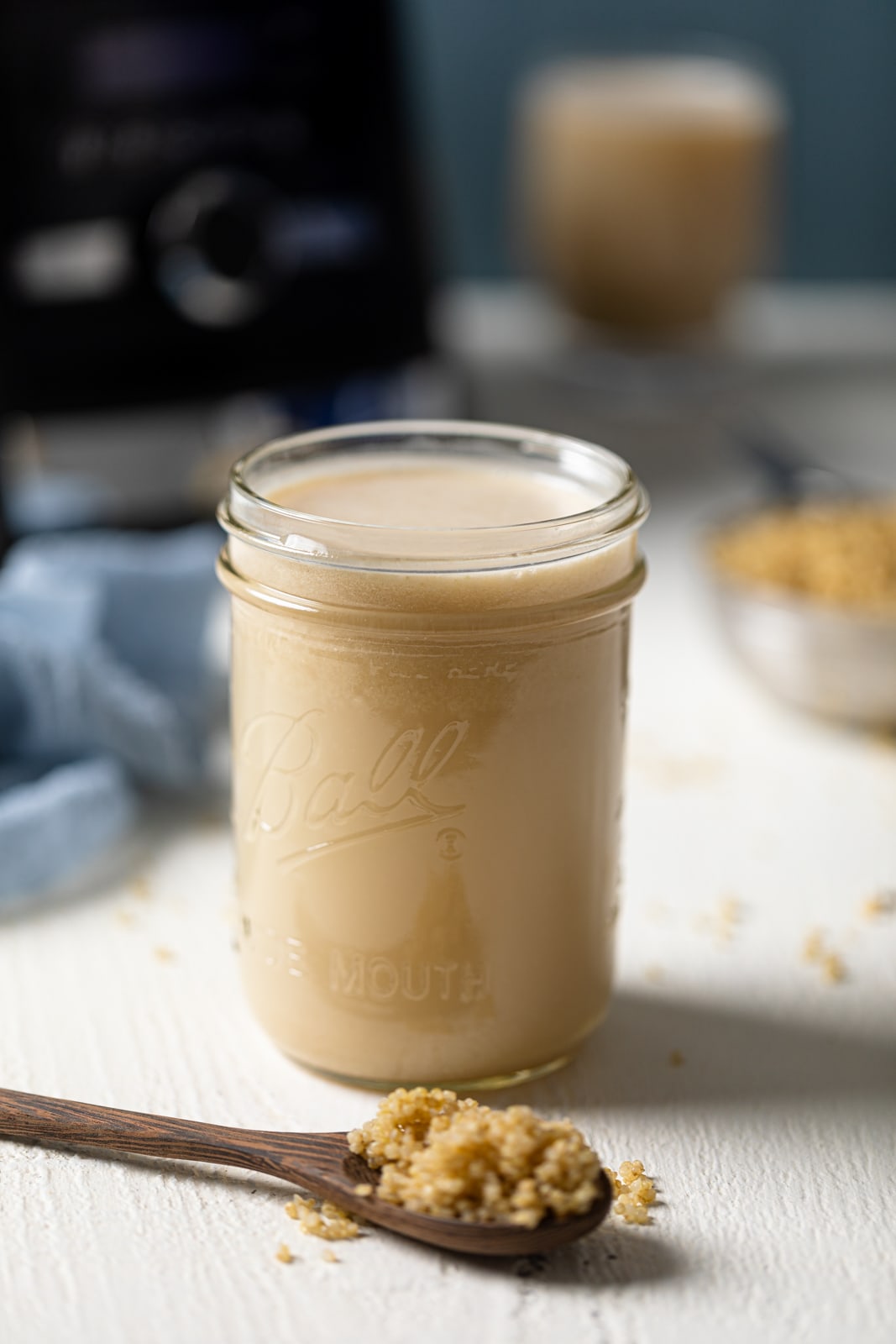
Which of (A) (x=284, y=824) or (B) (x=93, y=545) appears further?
(B) (x=93, y=545)

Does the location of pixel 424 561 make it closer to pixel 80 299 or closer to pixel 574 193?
pixel 80 299

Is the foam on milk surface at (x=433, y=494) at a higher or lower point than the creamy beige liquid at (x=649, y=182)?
higher

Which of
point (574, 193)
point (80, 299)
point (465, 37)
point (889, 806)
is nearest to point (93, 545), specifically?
point (80, 299)

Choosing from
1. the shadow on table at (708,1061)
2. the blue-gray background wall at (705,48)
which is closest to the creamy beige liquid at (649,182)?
the blue-gray background wall at (705,48)

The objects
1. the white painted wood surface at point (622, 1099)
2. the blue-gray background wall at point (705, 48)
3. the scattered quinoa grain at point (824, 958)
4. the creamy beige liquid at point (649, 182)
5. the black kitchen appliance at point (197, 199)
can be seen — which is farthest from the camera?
the blue-gray background wall at point (705, 48)

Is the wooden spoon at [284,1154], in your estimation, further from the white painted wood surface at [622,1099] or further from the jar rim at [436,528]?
the jar rim at [436,528]

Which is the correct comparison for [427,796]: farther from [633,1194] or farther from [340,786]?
[633,1194]

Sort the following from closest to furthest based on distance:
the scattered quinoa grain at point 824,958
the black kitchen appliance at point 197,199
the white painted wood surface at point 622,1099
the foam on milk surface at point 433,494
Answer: the white painted wood surface at point 622,1099
the foam on milk surface at point 433,494
the scattered quinoa grain at point 824,958
the black kitchen appliance at point 197,199
